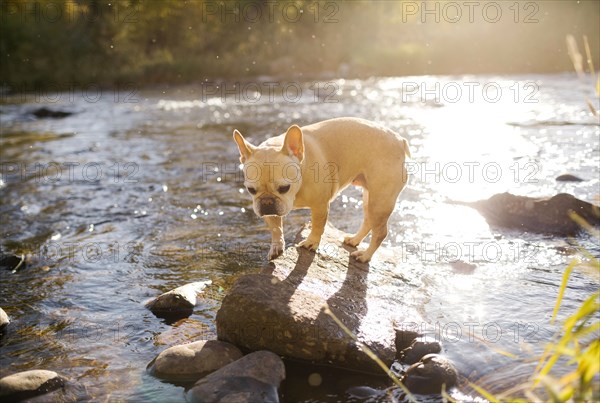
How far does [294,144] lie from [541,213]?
4.18 meters

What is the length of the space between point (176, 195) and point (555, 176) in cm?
669

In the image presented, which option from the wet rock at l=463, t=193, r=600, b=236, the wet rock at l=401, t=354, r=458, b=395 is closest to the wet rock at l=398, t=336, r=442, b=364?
the wet rock at l=401, t=354, r=458, b=395

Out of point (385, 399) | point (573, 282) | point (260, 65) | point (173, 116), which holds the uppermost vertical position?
point (260, 65)

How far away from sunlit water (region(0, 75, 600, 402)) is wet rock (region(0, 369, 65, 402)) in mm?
164

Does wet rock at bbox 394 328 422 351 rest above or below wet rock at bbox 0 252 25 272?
below

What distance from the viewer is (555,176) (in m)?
10.3

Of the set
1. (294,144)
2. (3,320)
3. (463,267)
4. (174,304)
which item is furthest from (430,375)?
(3,320)

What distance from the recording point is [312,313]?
516cm

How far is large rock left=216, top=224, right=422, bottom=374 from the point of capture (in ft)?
16.3

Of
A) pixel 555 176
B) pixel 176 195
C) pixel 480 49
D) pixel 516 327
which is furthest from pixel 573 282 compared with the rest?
pixel 480 49

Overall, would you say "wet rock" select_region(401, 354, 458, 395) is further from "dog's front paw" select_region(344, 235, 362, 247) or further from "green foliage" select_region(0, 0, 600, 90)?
"green foliage" select_region(0, 0, 600, 90)

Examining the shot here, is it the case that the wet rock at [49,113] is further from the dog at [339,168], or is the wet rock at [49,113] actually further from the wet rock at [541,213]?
the dog at [339,168]

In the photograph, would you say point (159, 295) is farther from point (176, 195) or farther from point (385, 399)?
point (176, 195)

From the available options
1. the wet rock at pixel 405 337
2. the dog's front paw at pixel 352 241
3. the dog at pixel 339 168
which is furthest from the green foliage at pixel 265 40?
the wet rock at pixel 405 337
